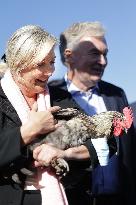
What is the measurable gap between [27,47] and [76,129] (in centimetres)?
57

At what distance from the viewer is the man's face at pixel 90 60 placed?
4.78 metres

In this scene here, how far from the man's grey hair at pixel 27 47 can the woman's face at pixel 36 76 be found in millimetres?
34

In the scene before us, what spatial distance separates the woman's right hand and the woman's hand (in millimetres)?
82

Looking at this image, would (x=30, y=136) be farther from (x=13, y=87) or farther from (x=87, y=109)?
(x=87, y=109)

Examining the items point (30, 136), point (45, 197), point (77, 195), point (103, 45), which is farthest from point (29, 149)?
point (103, 45)

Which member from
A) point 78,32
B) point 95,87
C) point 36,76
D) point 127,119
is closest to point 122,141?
point 95,87

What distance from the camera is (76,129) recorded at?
307 cm

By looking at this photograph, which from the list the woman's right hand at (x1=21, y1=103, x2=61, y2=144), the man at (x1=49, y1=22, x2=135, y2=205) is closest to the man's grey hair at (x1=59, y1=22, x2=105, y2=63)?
the man at (x1=49, y1=22, x2=135, y2=205)

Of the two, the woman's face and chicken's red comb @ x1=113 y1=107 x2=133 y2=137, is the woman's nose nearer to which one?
chicken's red comb @ x1=113 y1=107 x2=133 y2=137

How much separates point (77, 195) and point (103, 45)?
77.4 inches

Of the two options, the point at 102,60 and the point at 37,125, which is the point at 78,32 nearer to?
the point at 102,60

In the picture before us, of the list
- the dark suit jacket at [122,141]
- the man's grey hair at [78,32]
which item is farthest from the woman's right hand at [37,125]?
the man's grey hair at [78,32]

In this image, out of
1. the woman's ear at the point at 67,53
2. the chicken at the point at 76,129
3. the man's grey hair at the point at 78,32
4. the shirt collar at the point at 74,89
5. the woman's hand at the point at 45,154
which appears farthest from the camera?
the woman's ear at the point at 67,53

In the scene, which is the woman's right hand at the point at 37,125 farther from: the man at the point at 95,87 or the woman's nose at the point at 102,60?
the woman's nose at the point at 102,60
